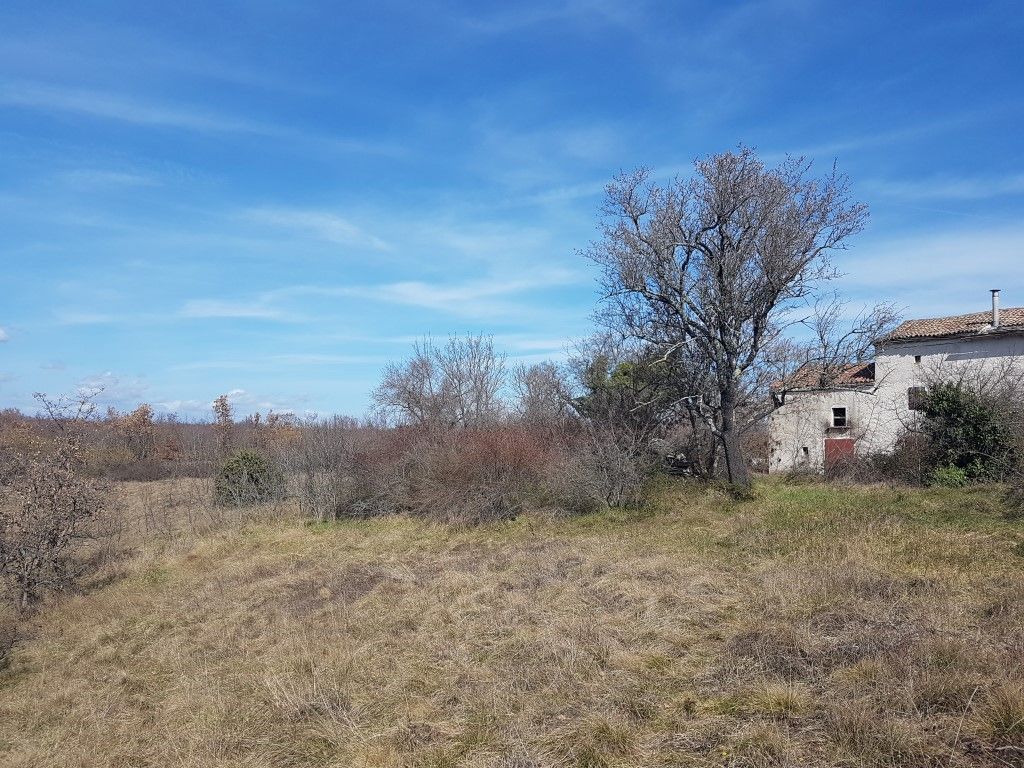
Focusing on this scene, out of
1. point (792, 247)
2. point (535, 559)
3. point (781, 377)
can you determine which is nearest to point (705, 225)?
point (792, 247)

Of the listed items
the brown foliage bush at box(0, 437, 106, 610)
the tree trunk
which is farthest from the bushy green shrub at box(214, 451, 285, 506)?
the tree trunk

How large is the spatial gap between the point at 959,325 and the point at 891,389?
3.21 m

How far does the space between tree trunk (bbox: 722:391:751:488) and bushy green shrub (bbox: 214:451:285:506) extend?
12031 mm

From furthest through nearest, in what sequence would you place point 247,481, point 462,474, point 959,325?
point 959,325 < point 247,481 < point 462,474

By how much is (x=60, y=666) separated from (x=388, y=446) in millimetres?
10564

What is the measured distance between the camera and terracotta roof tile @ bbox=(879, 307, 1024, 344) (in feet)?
73.9

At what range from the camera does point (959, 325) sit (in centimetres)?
2391

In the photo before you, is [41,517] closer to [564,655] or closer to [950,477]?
[564,655]

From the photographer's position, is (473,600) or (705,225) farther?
(705,225)

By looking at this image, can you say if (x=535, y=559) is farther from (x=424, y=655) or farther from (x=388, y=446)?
(x=388, y=446)

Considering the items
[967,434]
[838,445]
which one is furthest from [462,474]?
[838,445]

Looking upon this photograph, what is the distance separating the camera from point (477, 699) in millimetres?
5449

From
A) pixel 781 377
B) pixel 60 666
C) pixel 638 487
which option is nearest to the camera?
pixel 60 666

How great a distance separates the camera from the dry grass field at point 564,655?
443cm
